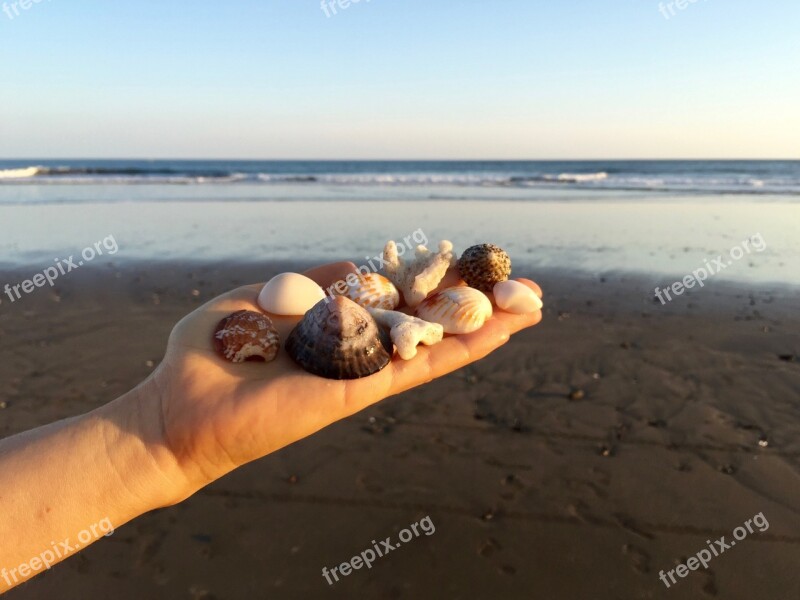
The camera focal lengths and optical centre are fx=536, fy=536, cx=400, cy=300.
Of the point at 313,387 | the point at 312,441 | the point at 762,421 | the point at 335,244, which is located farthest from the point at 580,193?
the point at 313,387

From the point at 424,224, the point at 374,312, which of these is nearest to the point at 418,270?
the point at 374,312

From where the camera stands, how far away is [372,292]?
395 centimetres

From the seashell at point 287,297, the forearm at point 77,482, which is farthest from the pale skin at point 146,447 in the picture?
the seashell at point 287,297

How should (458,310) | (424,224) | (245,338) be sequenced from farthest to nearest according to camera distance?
1. (424,224)
2. (458,310)
3. (245,338)

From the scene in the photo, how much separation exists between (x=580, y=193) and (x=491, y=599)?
85.1 ft

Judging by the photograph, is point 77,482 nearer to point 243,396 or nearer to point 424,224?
point 243,396

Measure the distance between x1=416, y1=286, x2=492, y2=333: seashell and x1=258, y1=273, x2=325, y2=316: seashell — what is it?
0.83 meters

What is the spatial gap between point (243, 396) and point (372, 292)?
5.25ft

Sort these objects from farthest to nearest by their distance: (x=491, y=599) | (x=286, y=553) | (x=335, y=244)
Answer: (x=335, y=244) < (x=286, y=553) < (x=491, y=599)

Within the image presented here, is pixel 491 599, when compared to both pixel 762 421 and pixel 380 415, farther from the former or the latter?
pixel 762 421

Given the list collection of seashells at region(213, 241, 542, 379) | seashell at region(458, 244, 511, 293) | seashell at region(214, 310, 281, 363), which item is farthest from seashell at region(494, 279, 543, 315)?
seashell at region(214, 310, 281, 363)

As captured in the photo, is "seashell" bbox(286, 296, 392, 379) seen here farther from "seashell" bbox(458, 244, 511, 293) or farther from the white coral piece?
"seashell" bbox(458, 244, 511, 293)

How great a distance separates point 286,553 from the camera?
3844 millimetres

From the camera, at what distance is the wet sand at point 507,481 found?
3664 mm
